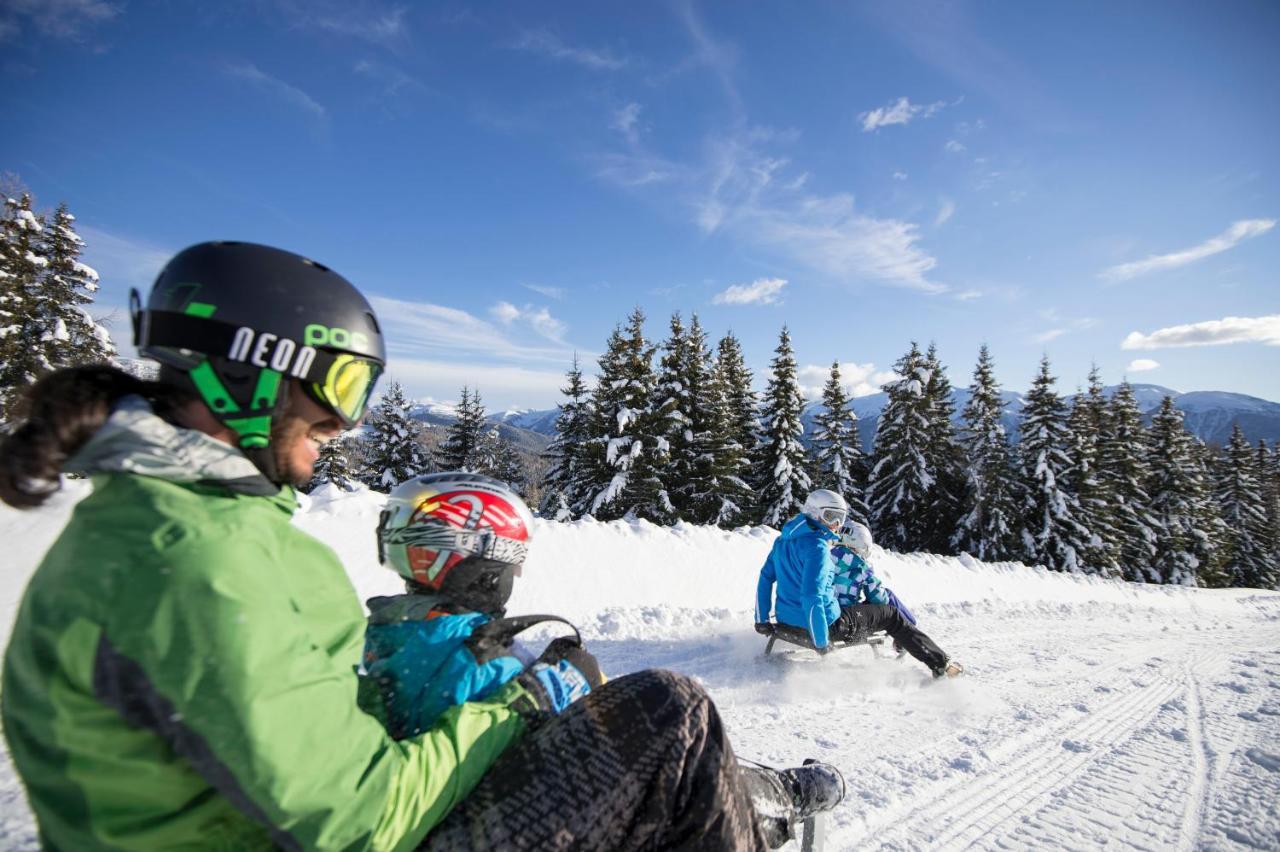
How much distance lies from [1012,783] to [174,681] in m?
4.62

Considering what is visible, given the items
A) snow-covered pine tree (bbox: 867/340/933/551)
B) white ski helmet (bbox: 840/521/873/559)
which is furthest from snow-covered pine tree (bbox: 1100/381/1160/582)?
white ski helmet (bbox: 840/521/873/559)

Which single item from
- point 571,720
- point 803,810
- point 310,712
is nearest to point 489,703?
point 571,720

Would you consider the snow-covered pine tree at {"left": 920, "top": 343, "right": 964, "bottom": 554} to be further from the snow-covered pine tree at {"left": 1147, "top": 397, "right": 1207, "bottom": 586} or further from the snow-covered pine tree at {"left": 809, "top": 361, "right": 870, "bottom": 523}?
the snow-covered pine tree at {"left": 1147, "top": 397, "right": 1207, "bottom": 586}

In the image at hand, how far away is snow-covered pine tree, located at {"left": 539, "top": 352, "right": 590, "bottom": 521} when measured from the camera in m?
25.9

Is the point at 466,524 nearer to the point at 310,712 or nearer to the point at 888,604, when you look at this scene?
the point at 310,712

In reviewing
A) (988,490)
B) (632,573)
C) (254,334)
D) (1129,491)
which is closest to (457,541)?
(254,334)

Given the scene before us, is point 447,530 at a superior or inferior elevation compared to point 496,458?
superior

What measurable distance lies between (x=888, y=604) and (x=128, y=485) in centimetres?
630

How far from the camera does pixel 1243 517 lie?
36469 millimetres

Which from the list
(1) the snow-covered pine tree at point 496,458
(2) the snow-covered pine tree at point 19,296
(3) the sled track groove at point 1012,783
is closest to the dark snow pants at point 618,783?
(3) the sled track groove at point 1012,783

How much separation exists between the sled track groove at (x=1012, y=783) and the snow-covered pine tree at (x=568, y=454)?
21694 mm

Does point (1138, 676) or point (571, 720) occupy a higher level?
point (571, 720)

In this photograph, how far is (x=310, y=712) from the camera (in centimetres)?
119

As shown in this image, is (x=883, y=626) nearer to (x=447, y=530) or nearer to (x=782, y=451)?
(x=447, y=530)
